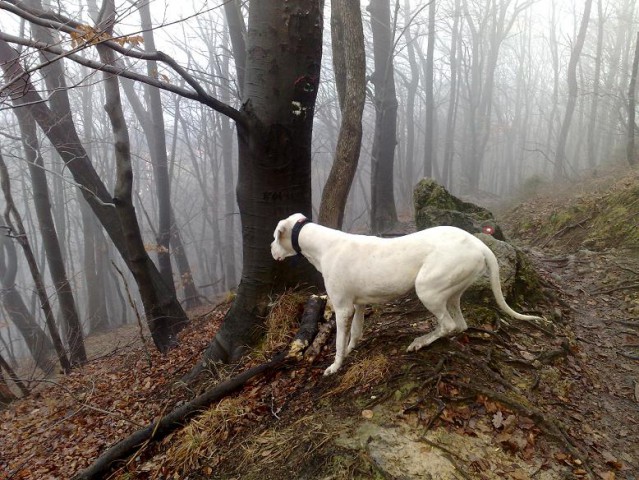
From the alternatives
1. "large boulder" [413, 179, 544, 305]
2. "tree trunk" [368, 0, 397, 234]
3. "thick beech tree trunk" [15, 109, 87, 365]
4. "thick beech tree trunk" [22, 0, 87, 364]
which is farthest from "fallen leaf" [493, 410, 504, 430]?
"tree trunk" [368, 0, 397, 234]

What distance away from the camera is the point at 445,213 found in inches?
290

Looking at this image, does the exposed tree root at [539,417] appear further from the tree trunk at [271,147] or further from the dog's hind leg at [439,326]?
the tree trunk at [271,147]

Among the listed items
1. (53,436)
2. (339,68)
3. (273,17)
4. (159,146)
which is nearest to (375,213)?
(339,68)

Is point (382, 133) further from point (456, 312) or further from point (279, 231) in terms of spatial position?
point (456, 312)

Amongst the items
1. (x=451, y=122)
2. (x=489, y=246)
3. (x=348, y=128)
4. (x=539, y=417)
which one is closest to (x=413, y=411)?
(x=539, y=417)

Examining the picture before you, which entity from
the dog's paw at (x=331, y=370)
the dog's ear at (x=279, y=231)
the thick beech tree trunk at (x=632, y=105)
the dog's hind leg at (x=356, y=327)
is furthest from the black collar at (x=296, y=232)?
the thick beech tree trunk at (x=632, y=105)

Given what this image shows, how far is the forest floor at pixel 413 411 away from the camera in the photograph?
9.25ft

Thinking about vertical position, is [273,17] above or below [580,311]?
above

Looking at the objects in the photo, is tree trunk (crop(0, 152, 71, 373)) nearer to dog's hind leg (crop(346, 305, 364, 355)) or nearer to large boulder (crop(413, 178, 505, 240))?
dog's hind leg (crop(346, 305, 364, 355))

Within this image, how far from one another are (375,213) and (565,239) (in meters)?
5.91

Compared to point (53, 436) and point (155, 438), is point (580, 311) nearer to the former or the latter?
point (155, 438)

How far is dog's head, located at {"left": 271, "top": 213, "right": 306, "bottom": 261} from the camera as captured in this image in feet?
13.0

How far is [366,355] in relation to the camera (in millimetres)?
4012

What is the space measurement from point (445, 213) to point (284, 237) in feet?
14.1
